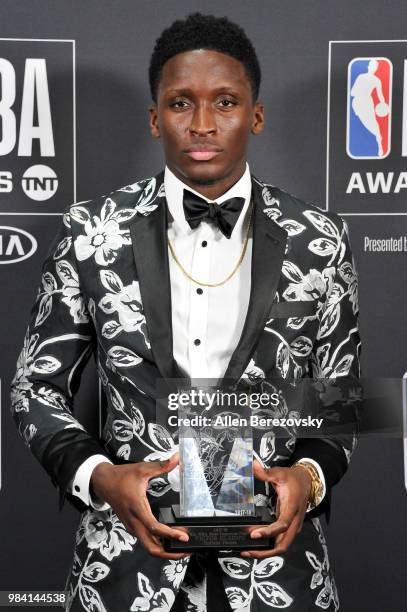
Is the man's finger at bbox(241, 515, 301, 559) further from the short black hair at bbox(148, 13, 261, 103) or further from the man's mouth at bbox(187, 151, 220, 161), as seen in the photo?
the short black hair at bbox(148, 13, 261, 103)

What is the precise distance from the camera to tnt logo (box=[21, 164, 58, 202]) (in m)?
2.40

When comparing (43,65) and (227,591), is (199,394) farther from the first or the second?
(43,65)

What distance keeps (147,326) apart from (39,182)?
798 mm

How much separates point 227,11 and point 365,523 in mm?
1376

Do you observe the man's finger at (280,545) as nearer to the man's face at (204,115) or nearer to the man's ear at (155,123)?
the man's face at (204,115)

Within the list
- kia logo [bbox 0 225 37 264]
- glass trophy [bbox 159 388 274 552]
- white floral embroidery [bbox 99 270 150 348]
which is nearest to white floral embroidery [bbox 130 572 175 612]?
glass trophy [bbox 159 388 274 552]

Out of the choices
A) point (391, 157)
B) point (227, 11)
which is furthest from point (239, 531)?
point (227, 11)

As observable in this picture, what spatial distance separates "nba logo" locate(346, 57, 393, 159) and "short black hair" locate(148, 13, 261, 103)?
532mm

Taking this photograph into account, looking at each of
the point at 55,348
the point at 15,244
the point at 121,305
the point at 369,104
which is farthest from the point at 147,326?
the point at 369,104

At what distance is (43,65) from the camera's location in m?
2.36

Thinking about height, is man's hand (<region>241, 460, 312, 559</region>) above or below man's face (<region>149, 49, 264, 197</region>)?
below

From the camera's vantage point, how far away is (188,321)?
1800mm

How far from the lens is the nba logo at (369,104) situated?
2.38m

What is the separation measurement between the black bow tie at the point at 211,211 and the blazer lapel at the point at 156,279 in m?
0.06
